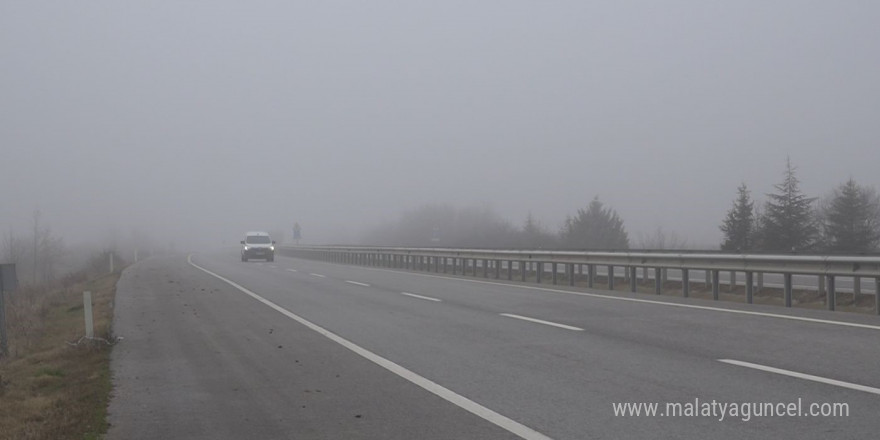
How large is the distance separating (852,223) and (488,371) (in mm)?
18853

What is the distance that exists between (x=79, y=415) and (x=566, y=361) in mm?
5034

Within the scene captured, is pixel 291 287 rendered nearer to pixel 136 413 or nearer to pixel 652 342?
pixel 652 342

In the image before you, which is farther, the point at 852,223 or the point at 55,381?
the point at 852,223

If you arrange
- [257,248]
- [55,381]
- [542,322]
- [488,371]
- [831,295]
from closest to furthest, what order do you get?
[488,371], [55,381], [542,322], [831,295], [257,248]

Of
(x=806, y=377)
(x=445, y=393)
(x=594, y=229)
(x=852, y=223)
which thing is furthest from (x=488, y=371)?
(x=594, y=229)

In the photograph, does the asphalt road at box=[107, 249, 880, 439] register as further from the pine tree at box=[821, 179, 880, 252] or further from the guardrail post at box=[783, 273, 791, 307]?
the pine tree at box=[821, 179, 880, 252]

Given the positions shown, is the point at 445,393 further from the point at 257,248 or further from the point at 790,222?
the point at 257,248

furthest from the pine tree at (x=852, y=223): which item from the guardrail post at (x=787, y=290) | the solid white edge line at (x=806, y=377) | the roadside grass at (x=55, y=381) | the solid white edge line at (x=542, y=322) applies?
the roadside grass at (x=55, y=381)

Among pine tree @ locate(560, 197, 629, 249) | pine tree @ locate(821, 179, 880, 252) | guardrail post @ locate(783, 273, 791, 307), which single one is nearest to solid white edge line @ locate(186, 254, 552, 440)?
guardrail post @ locate(783, 273, 791, 307)

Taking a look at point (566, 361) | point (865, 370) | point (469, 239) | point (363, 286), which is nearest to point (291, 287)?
point (363, 286)

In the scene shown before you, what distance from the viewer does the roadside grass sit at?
6597 mm

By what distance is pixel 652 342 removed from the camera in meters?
10.1

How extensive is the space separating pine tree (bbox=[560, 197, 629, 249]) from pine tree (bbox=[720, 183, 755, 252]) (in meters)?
39.2

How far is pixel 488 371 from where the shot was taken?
8359mm
